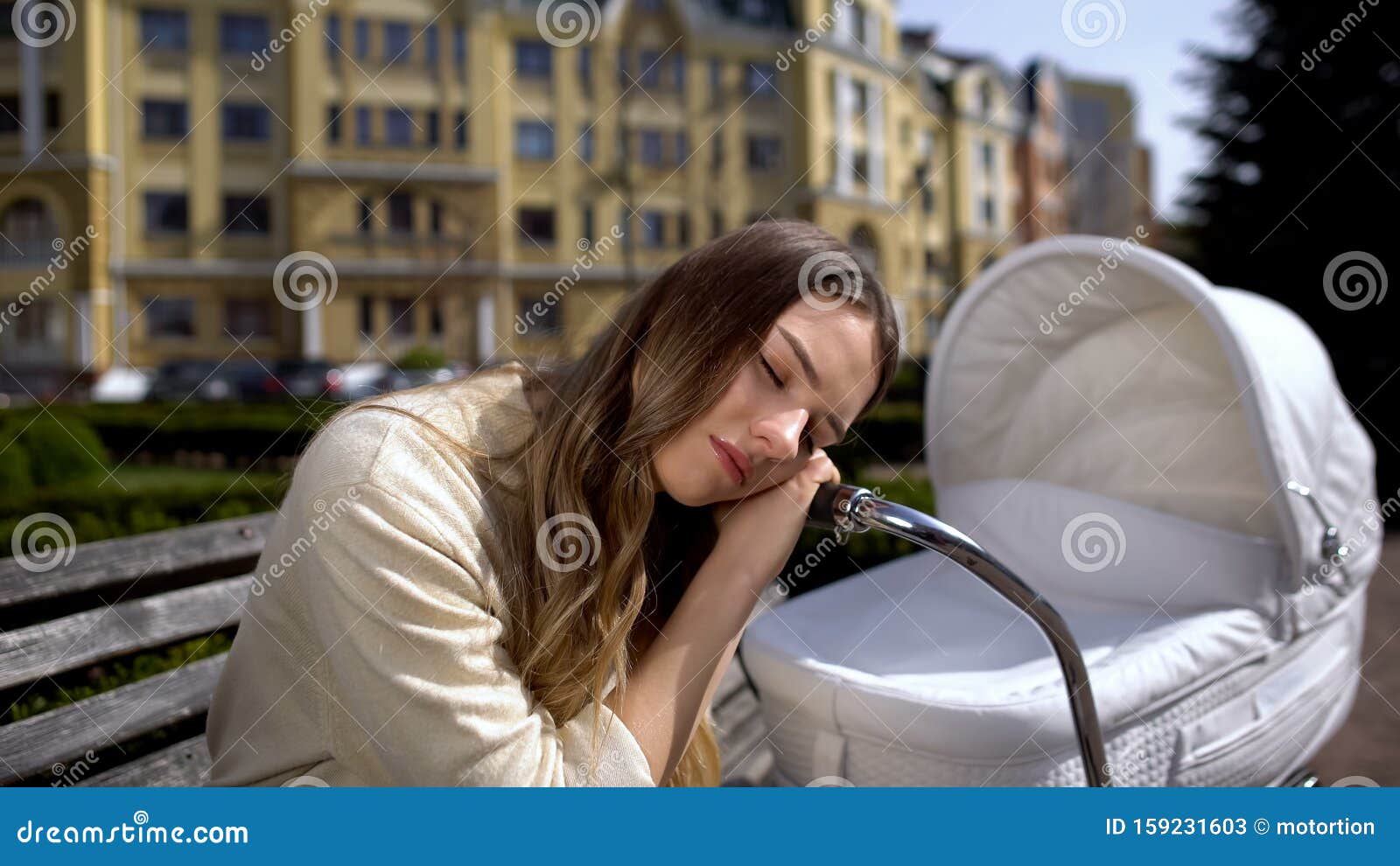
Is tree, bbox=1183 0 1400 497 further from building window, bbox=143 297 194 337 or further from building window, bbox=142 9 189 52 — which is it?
building window, bbox=142 9 189 52

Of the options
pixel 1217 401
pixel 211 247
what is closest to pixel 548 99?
pixel 211 247

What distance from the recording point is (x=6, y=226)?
88.1 ft

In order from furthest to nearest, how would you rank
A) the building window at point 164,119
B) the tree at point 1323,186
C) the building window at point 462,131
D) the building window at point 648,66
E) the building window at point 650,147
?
the building window at point 650,147 → the building window at point 462,131 → the building window at point 648,66 → the building window at point 164,119 → the tree at point 1323,186

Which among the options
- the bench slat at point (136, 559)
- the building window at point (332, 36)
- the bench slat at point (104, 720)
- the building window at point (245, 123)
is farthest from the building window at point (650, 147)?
the bench slat at point (104, 720)

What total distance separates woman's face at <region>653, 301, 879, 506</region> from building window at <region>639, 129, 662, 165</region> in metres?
29.8

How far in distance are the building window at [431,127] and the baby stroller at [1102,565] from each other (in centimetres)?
2772

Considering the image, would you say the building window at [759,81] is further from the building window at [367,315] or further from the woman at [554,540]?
the woman at [554,540]

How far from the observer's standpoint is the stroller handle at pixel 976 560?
1.67m

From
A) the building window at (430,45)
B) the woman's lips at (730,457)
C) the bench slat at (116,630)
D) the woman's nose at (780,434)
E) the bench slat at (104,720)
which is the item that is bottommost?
the bench slat at (104,720)

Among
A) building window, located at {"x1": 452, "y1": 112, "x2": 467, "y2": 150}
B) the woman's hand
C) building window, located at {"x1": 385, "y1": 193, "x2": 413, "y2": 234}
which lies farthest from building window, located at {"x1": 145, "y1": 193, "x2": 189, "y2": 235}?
the woman's hand

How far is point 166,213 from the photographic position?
27984 mm

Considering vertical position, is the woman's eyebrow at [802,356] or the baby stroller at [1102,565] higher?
the woman's eyebrow at [802,356]

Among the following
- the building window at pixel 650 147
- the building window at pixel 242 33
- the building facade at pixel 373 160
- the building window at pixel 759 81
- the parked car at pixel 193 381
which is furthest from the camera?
the building window at pixel 759 81

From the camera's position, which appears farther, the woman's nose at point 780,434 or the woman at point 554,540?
the woman's nose at point 780,434
